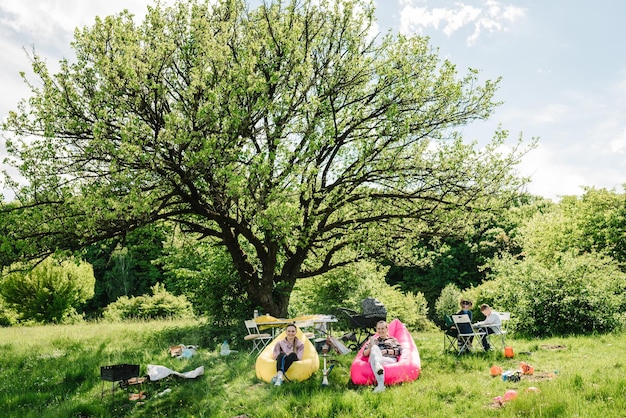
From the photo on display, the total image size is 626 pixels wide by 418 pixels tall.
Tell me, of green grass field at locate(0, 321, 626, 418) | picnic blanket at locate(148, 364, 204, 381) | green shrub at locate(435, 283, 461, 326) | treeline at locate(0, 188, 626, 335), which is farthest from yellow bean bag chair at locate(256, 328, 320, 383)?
green shrub at locate(435, 283, 461, 326)

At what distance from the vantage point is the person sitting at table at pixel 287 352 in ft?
29.3

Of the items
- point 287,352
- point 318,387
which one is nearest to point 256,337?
point 287,352

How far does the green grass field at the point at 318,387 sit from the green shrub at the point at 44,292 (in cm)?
1592

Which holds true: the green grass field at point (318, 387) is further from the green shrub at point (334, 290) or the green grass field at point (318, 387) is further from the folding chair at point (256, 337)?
the green shrub at point (334, 290)

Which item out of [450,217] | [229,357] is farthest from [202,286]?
[450,217]

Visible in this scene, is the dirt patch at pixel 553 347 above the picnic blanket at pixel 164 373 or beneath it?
beneath

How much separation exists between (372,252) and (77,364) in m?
9.01

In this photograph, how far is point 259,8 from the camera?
13.9 metres

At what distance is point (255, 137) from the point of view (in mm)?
13828

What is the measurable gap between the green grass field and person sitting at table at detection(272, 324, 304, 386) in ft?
1.26

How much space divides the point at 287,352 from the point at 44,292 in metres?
23.7

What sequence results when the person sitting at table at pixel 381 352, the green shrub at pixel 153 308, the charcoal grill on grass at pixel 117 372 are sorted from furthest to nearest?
the green shrub at pixel 153 308, the charcoal grill on grass at pixel 117 372, the person sitting at table at pixel 381 352

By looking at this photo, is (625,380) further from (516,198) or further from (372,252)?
(372,252)

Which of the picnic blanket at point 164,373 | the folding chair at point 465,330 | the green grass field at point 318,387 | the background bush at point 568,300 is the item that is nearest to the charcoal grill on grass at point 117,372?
the green grass field at point 318,387
